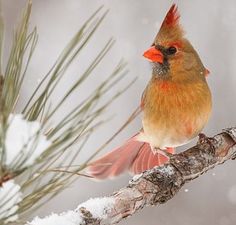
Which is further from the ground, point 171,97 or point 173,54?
point 173,54

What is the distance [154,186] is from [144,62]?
12.6 feet

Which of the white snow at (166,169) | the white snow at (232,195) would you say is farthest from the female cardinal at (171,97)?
the white snow at (232,195)

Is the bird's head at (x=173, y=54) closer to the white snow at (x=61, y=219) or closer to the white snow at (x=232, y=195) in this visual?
the white snow at (x=61, y=219)

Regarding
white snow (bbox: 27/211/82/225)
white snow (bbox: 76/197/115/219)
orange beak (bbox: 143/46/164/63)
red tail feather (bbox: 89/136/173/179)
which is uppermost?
orange beak (bbox: 143/46/164/63)

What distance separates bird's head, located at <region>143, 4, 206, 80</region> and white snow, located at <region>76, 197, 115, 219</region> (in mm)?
790

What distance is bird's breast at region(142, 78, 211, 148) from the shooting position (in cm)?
236

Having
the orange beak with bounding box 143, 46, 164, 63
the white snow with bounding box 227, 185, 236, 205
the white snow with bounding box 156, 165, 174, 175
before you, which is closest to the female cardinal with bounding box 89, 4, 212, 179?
the orange beak with bounding box 143, 46, 164, 63

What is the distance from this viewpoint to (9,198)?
1.16 metres

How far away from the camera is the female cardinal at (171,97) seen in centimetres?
235

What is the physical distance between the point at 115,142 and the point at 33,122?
362cm

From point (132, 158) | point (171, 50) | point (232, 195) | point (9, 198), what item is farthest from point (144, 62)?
point (9, 198)

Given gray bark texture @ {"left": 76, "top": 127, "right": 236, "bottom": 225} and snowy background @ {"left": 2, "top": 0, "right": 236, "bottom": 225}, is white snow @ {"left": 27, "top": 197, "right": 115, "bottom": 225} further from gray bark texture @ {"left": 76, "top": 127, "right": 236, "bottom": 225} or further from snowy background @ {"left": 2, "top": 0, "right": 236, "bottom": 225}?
snowy background @ {"left": 2, "top": 0, "right": 236, "bottom": 225}

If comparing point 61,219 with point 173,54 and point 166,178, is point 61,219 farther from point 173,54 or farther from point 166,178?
point 173,54

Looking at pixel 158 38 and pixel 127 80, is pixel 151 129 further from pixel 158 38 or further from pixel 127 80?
pixel 127 80
